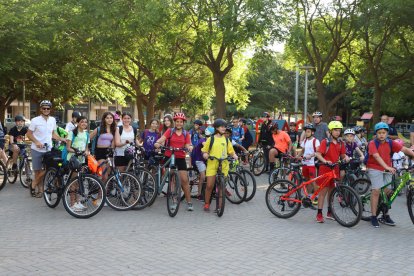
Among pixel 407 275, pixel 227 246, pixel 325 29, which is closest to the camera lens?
pixel 407 275

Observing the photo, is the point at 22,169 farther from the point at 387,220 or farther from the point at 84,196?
the point at 387,220

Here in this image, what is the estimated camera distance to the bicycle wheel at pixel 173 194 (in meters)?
8.27

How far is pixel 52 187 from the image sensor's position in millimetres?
8820

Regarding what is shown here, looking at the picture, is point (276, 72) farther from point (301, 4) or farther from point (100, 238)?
point (100, 238)

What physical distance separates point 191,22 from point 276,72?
33541mm

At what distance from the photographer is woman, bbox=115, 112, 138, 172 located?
30.3ft

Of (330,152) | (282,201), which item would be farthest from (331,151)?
(282,201)

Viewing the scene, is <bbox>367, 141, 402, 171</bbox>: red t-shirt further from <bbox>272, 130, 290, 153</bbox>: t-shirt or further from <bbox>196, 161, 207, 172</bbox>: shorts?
<bbox>272, 130, 290, 153</bbox>: t-shirt

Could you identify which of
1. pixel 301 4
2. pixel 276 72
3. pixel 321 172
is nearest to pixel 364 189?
pixel 321 172

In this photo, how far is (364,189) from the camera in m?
9.23

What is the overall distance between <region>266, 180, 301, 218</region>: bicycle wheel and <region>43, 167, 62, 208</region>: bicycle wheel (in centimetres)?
361

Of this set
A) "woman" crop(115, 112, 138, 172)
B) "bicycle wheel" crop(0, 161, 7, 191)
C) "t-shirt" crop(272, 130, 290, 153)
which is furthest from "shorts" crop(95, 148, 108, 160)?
"t-shirt" crop(272, 130, 290, 153)

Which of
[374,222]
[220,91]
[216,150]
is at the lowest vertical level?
[374,222]

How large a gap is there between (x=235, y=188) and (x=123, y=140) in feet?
7.79
